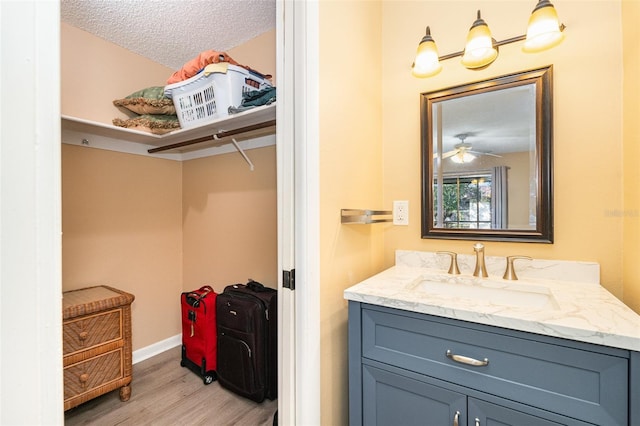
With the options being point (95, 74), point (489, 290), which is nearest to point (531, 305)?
point (489, 290)

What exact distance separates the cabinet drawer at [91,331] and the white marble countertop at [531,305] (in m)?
1.56

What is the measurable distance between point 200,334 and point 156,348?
661 mm

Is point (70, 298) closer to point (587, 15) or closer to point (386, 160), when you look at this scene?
point (386, 160)

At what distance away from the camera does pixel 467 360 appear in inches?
37.7

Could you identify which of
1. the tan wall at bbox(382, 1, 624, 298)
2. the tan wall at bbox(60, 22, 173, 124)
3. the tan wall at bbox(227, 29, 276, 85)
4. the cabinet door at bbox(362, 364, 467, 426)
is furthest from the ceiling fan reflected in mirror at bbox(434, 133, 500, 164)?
the tan wall at bbox(60, 22, 173, 124)

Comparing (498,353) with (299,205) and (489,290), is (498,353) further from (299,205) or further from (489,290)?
(299,205)

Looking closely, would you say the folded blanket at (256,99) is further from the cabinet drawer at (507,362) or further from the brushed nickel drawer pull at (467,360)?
the brushed nickel drawer pull at (467,360)

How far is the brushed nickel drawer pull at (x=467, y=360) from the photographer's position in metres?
0.94

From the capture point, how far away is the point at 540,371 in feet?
2.85

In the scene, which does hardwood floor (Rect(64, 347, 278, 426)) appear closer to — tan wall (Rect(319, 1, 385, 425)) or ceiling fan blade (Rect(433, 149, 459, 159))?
tan wall (Rect(319, 1, 385, 425))

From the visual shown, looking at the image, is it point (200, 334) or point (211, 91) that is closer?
point (211, 91)

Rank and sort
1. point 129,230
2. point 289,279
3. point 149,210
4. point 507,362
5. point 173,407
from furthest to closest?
point 149,210, point 129,230, point 173,407, point 289,279, point 507,362

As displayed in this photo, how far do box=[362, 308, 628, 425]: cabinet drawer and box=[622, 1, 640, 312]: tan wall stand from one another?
44 cm

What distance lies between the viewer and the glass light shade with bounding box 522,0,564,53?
1141 millimetres
